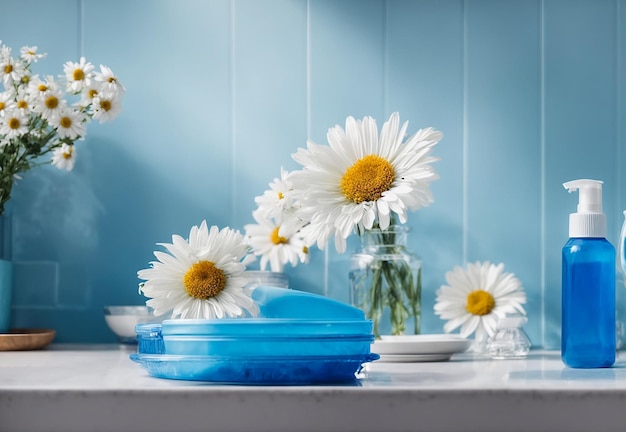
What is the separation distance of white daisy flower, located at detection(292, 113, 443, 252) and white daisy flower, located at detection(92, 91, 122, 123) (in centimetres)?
35

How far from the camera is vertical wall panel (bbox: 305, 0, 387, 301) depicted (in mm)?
1412

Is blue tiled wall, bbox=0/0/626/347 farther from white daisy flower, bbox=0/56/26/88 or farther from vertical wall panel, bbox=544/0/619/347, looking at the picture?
white daisy flower, bbox=0/56/26/88

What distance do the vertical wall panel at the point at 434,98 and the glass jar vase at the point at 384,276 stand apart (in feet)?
0.45

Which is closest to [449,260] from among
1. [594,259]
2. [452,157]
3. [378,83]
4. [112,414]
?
[452,157]

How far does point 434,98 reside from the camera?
141cm

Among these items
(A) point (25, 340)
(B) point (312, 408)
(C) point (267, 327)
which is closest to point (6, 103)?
(A) point (25, 340)

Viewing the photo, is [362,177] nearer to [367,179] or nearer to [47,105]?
[367,179]

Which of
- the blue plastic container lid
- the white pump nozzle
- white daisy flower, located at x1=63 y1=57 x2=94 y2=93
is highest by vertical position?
white daisy flower, located at x1=63 y1=57 x2=94 y2=93

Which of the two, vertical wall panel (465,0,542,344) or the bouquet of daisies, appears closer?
the bouquet of daisies

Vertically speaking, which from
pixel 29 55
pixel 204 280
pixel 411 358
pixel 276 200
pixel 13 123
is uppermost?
pixel 29 55

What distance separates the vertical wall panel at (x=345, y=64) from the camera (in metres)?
1.41

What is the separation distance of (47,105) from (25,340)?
0.35 meters

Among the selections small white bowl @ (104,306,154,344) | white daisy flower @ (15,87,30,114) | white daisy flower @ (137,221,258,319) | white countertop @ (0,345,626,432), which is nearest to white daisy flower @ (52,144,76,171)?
white daisy flower @ (15,87,30,114)

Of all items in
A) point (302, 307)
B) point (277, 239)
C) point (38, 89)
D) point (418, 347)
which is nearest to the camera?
point (302, 307)
